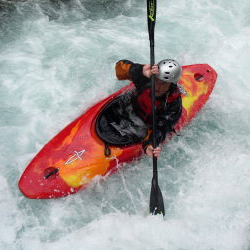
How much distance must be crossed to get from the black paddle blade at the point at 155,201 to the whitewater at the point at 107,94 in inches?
4.1

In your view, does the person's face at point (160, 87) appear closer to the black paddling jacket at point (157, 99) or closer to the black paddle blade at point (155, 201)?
the black paddling jacket at point (157, 99)

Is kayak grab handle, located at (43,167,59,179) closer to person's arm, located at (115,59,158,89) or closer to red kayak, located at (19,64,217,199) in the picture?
red kayak, located at (19,64,217,199)

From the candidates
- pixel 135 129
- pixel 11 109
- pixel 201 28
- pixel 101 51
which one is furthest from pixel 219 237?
pixel 201 28

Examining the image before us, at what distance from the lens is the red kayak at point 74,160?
3.66 metres

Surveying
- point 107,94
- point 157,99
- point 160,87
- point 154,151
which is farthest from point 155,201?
point 107,94

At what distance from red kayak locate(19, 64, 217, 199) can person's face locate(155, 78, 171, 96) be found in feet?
2.44

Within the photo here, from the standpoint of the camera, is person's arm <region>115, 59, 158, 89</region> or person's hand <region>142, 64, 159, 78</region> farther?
person's arm <region>115, 59, 158, 89</region>

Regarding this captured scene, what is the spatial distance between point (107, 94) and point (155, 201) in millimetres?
2024

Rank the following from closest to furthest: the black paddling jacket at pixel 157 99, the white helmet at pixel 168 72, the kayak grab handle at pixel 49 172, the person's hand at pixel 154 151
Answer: the white helmet at pixel 168 72
the person's hand at pixel 154 151
the black paddling jacket at pixel 157 99
the kayak grab handle at pixel 49 172

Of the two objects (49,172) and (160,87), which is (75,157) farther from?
(160,87)

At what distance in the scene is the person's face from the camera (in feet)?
10.9

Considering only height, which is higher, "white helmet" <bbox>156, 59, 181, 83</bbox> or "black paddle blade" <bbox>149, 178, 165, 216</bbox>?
"white helmet" <bbox>156, 59, 181, 83</bbox>

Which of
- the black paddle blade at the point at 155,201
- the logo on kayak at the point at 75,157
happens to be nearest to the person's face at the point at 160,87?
the black paddle blade at the point at 155,201

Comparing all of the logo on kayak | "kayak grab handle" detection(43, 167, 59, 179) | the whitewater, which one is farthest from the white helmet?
"kayak grab handle" detection(43, 167, 59, 179)
